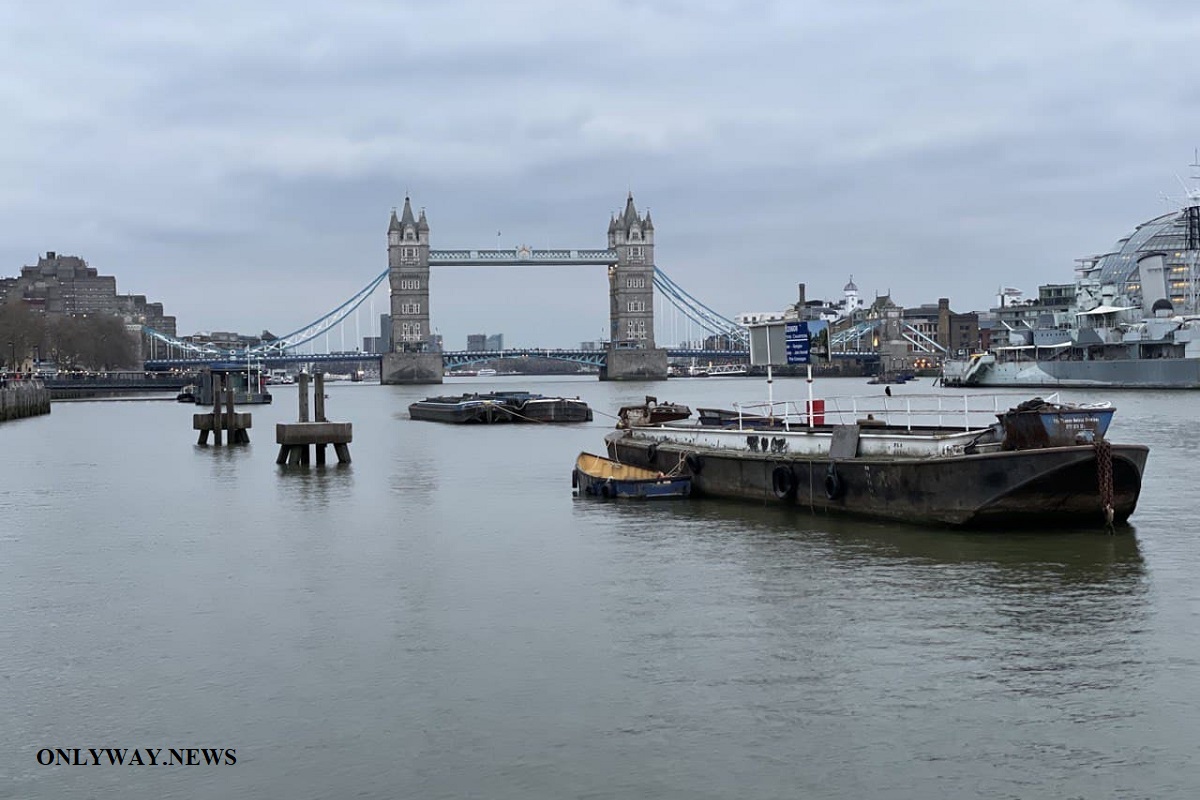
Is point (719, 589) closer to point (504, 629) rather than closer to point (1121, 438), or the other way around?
point (504, 629)

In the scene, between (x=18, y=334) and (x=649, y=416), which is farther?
(x=18, y=334)

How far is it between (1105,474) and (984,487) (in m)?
2.03

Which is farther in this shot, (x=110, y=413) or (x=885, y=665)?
(x=110, y=413)

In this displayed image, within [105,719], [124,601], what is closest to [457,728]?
[105,719]

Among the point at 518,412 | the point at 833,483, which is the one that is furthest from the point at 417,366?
the point at 833,483

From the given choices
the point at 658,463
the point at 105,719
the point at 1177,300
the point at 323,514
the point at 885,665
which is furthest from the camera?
the point at 1177,300

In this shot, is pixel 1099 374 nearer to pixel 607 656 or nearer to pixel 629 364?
pixel 629 364

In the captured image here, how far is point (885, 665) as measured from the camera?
14.6m

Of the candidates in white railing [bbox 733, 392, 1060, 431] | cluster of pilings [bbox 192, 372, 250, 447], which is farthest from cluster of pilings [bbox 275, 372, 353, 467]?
cluster of pilings [bbox 192, 372, 250, 447]

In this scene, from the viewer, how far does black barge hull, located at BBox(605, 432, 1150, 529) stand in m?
22.7

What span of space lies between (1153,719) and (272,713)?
331 inches

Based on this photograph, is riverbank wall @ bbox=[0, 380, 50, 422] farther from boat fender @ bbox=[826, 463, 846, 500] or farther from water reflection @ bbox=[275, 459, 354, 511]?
boat fender @ bbox=[826, 463, 846, 500]

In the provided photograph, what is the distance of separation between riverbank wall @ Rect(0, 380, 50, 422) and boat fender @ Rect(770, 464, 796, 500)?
230 feet

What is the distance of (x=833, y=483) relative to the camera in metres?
26.4
